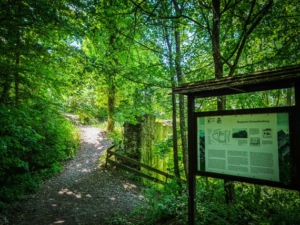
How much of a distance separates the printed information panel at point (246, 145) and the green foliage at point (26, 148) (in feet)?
14.5

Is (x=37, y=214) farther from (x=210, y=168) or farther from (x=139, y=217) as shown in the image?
(x=210, y=168)

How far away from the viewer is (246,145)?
290 centimetres

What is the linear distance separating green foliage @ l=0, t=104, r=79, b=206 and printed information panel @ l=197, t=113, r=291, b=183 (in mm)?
4430

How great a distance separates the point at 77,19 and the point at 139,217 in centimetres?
565

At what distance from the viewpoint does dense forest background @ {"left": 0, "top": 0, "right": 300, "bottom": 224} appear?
4.04m

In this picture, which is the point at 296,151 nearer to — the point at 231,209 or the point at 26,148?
the point at 231,209

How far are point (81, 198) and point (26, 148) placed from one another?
2.69 metres

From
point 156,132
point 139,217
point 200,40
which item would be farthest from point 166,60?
point 156,132

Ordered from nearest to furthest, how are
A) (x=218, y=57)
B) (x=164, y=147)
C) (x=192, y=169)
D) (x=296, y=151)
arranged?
(x=296, y=151), (x=192, y=169), (x=218, y=57), (x=164, y=147)

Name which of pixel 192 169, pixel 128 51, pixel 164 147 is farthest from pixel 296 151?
pixel 164 147

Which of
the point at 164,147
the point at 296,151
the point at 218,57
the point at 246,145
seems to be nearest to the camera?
the point at 296,151

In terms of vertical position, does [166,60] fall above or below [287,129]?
above

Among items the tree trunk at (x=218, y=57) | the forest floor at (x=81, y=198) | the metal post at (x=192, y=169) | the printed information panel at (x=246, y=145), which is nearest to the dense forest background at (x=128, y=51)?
the tree trunk at (x=218, y=57)

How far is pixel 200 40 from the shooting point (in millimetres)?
5625
